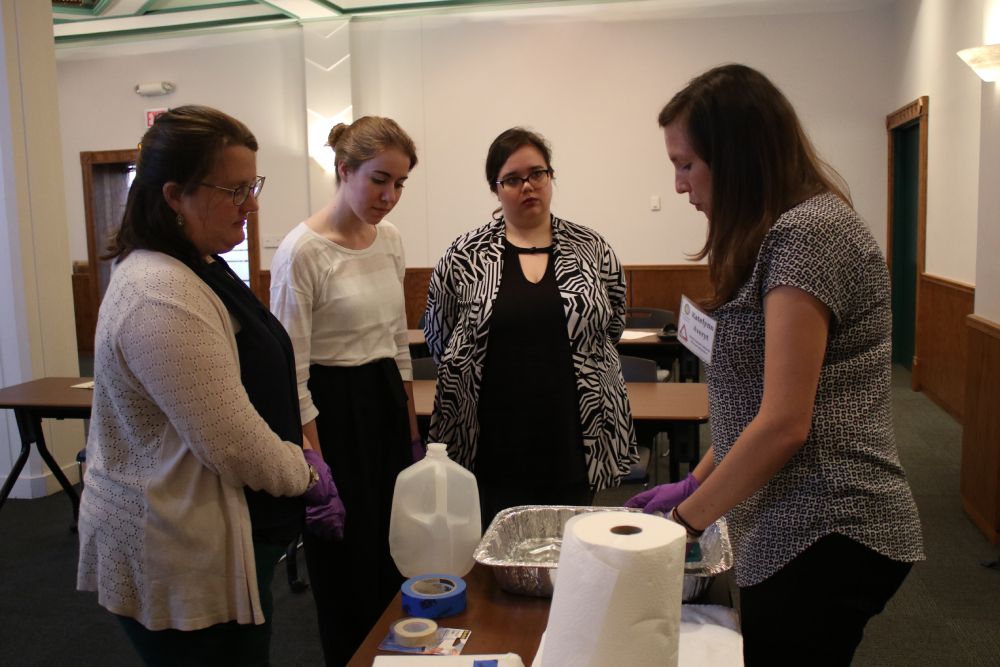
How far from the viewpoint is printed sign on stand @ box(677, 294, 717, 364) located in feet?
4.17

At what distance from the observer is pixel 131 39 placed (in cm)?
789

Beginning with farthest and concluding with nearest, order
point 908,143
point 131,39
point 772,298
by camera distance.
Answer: point 131,39, point 908,143, point 772,298

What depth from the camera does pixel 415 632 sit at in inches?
46.4

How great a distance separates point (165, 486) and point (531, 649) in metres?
0.58

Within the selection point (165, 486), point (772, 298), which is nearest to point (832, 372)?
point (772, 298)

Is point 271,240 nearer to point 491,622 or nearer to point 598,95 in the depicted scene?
point 598,95

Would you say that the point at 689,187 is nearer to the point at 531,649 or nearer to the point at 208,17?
the point at 531,649

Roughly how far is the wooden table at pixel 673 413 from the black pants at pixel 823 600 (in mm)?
1573

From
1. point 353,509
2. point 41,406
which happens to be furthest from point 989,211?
point 41,406

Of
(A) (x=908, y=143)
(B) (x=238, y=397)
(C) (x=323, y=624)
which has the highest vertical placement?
(A) (x=908, y=143)

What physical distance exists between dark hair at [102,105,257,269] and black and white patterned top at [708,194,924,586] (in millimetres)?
→ 807

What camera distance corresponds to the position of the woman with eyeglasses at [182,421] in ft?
3.88

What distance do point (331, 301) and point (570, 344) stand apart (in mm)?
605

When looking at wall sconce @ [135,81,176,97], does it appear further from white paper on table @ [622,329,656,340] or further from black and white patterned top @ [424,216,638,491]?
black and white patterned top @ [424,216,638,491]
